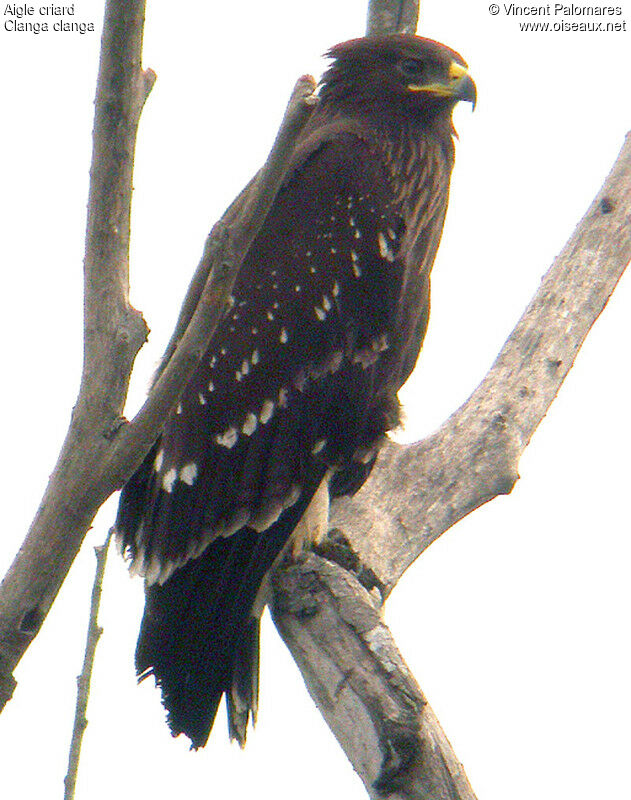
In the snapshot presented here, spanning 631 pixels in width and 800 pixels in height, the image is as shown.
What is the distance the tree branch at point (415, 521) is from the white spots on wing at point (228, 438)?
0.40m

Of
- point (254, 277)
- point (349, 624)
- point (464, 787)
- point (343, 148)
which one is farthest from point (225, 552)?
point (343, 148)

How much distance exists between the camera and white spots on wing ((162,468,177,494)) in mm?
3021

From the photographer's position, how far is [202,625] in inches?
117

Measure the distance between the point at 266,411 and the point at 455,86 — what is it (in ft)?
4.06

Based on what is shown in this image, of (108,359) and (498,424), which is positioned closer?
(108,359)

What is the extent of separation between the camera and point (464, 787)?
7.25ft

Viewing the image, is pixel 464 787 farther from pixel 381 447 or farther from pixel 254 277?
pixel 254 277

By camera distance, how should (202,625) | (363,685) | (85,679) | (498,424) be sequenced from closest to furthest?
1. (85,679)
2. (363,685)
3. (202,625)
4. (498,424)

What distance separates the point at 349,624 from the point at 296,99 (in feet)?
4.64

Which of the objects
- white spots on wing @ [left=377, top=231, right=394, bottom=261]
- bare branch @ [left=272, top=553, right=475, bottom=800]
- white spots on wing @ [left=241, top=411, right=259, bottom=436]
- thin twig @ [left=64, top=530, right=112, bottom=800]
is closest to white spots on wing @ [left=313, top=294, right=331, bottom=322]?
white spots on wing @ [left=377, top=231, right=394, bottom=261]

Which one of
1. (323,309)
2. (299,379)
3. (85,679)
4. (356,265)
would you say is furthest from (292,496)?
(85,679)

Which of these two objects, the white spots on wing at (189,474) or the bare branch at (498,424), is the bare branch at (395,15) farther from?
the white spots on wing at (189,474)

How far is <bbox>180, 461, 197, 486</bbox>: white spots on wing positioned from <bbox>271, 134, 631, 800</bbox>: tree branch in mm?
369

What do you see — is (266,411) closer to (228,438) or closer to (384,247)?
(228,438)
